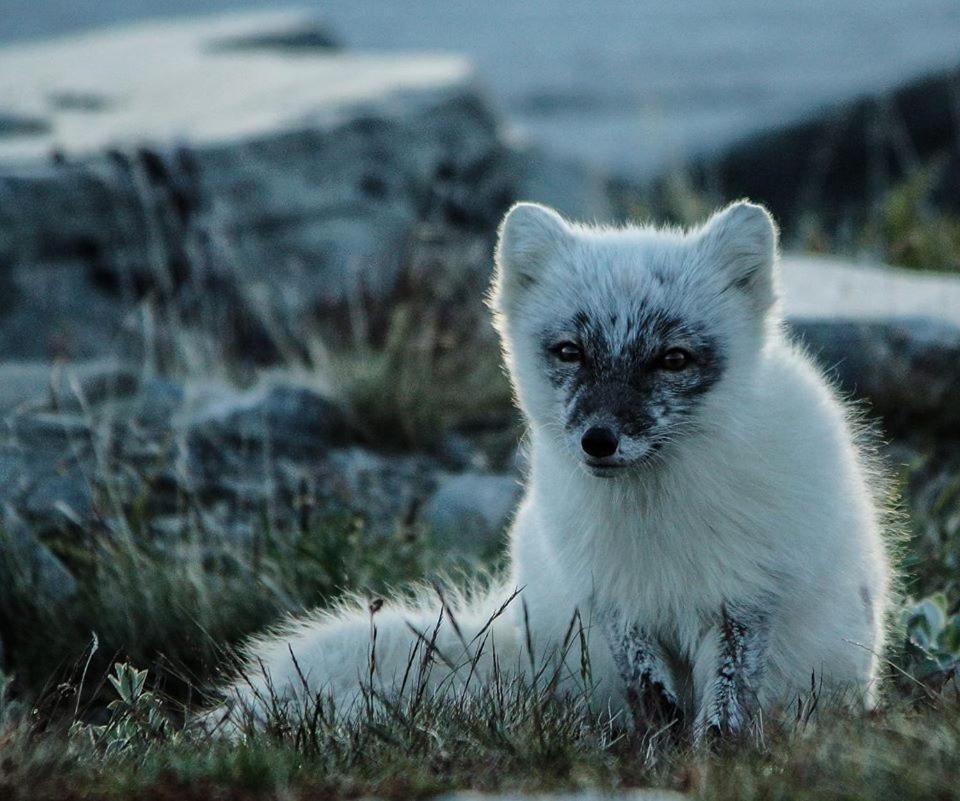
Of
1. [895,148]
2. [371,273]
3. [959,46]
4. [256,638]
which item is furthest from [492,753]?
[959,46]

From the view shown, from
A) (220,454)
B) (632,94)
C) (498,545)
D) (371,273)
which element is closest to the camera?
(498,545)

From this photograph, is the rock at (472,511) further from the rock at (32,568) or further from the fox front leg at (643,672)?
the fox front leg at (643,672)

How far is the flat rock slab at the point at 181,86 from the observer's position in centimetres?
930

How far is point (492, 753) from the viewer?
128 inches

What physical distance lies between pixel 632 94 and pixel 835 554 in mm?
14955

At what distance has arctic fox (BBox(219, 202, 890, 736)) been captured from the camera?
3762 millimetres

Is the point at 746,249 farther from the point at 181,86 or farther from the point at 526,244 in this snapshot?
the point at 181,86

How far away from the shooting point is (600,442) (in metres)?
3.55

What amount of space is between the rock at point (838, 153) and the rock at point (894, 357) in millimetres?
6251

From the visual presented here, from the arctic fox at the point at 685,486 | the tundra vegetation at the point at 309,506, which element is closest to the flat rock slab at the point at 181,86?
the tundra vegetation at the point at 309,506

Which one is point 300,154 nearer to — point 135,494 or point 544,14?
point 135,494

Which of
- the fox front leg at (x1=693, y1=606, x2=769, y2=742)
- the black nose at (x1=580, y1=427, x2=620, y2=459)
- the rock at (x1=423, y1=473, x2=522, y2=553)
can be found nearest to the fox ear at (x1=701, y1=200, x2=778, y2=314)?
the black nose at (x1=580, y1=427, x2=620, y2=459)

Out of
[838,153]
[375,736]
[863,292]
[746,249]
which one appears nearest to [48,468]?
[375,736]

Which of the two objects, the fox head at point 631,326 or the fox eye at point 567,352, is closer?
the fox head at point 631,326
